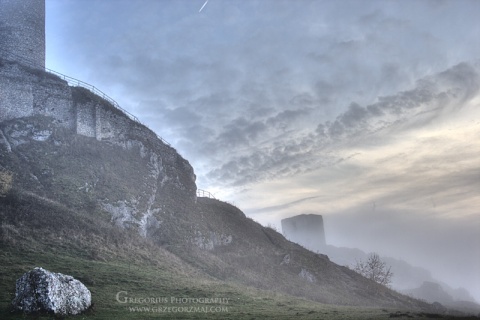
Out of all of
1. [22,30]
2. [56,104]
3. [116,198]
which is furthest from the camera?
[22,30]

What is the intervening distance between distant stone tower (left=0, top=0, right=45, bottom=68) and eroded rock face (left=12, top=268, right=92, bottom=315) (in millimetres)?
51809

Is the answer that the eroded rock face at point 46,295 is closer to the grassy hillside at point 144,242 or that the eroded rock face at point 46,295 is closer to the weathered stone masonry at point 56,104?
the grassy hillside at point 144,242

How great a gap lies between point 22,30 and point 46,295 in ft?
188

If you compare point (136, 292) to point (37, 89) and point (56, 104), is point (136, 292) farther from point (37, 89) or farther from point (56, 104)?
point (37, 89)

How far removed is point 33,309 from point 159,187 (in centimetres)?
4429

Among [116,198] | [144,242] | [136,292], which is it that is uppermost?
[116,198]

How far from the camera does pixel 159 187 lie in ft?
209

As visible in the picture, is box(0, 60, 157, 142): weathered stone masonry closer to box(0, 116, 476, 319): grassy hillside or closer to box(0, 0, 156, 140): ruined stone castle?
box(0, 0, 156, 140): ruined stone castle

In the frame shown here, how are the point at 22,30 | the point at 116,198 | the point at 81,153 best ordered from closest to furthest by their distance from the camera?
the point at 116,198, the point at 81,153, the point at 22,30

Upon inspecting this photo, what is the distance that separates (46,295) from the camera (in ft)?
66.0

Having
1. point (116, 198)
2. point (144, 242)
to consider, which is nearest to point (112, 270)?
point (144, 242)

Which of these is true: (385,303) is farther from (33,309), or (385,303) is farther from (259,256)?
(33,309)

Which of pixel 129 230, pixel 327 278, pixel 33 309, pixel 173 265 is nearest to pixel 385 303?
pixel 327 278

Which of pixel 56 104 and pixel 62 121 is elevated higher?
pixel 56 104
